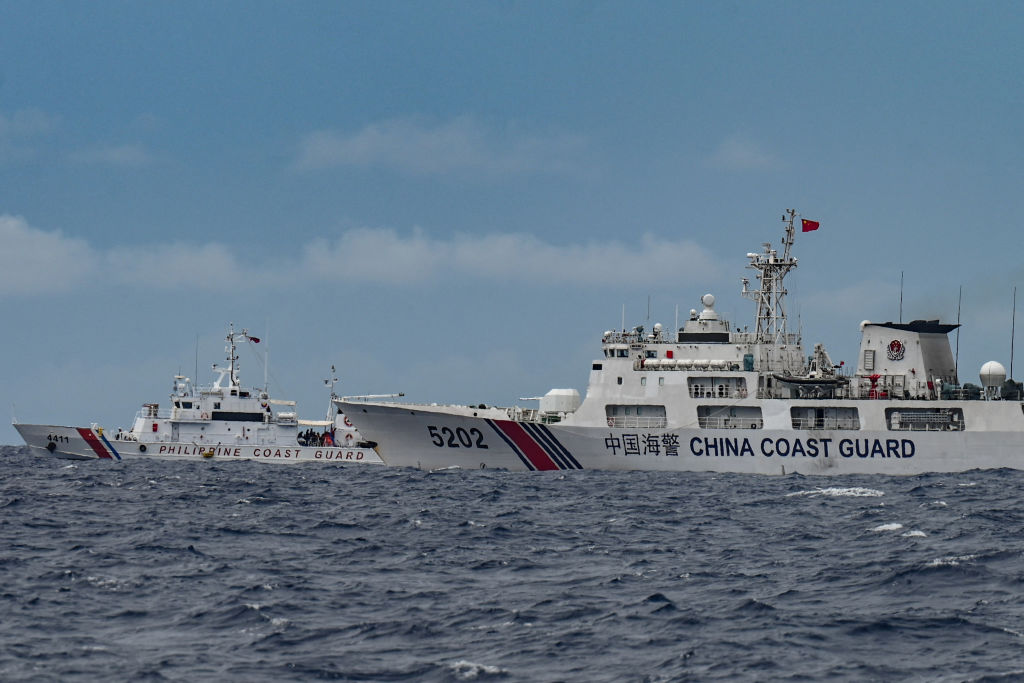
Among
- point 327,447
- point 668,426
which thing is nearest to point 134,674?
point 668,426

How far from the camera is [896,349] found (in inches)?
1667

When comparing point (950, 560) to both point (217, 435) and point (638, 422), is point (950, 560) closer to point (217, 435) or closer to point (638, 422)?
point (638, 422)

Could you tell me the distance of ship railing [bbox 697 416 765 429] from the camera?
41.5 m

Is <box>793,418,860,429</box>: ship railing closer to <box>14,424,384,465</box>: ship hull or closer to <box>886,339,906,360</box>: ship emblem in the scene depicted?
<box>886,339,906,360</box>: ship emblem

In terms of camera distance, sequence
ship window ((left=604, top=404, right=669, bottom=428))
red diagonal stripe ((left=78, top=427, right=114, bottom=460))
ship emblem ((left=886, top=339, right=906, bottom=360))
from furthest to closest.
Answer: red diagonal stripe ((left=78, top=427, right=114, bottom=460))
ship emblem ((left=886, top=339, right=906, bottom=360))
ship window ((left=604, top=404, right=669, bottom=428))

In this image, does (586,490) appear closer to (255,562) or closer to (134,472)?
(255,562)

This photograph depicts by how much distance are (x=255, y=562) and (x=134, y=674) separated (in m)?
6.69

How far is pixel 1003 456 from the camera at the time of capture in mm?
39500

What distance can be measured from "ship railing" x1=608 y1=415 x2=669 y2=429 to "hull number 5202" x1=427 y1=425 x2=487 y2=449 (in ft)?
16.5

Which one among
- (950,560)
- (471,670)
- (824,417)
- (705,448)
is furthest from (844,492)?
(471,670)

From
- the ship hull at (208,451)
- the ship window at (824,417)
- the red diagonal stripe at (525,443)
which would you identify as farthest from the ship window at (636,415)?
the ship hull at (208,451)

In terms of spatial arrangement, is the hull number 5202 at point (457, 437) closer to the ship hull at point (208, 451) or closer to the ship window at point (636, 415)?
the ship window at point (636, 415)

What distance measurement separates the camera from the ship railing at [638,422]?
4178 centimetres

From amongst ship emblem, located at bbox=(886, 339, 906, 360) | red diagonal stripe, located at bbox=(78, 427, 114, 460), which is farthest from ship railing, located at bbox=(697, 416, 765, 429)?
red diagonal stripe, located at bbox=(78, 427, 114, 460)
